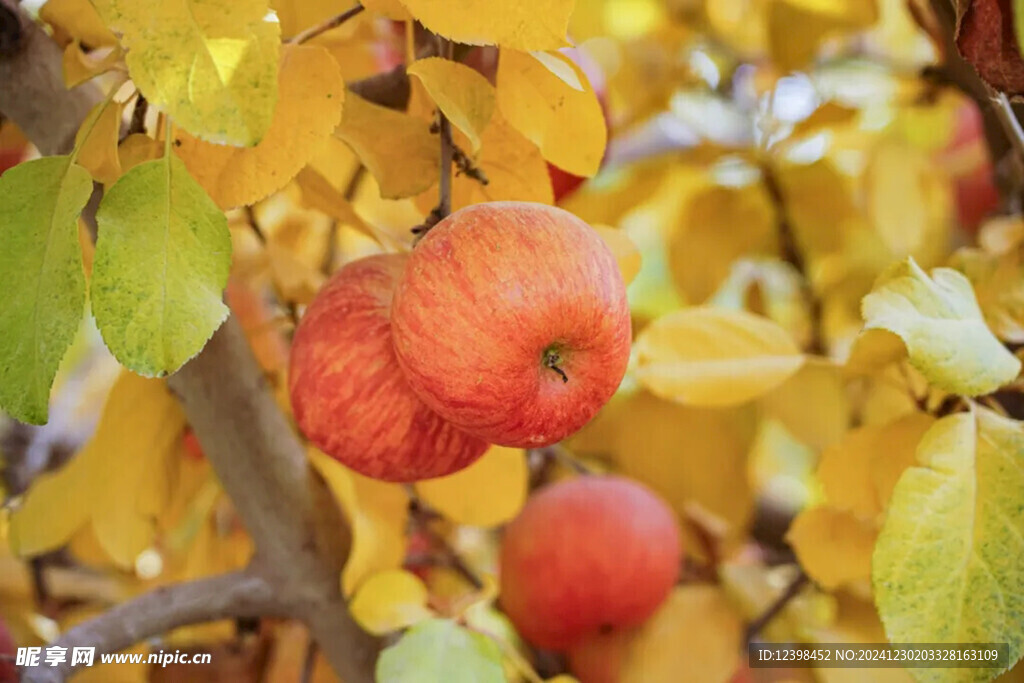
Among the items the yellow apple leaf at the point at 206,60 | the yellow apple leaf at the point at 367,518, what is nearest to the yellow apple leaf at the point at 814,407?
the yellow apple leaf at the point at 367,518

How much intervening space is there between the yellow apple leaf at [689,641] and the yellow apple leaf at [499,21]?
1.67 feet

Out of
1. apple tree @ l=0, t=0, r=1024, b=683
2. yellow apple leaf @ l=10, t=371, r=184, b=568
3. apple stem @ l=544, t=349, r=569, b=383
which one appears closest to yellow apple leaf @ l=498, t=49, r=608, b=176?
apple tree @ l=0, t=0, r=1024, b=683

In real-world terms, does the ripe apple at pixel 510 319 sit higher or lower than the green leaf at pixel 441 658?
higher

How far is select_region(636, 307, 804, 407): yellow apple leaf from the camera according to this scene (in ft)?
2.03

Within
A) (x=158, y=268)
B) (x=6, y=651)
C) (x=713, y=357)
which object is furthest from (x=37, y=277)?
(x=6, y=651)

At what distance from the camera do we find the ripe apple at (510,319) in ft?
1.36

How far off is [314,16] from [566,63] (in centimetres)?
17

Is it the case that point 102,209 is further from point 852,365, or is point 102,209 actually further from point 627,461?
point 627,461

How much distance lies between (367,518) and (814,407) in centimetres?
40

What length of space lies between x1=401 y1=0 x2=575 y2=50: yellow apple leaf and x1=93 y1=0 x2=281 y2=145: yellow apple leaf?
66 mm

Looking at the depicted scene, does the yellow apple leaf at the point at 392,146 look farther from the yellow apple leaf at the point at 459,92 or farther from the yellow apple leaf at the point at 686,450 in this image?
the yellow apple leaf at the point at 686,450

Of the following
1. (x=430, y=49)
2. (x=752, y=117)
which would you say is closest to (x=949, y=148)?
(x=752, y=117)

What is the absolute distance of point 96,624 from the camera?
57 cm

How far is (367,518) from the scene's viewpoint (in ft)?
2.07
